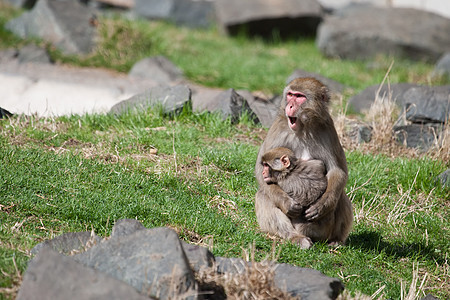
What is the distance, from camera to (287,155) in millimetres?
5168

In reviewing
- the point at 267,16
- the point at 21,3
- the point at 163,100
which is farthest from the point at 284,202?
the point at 21,3

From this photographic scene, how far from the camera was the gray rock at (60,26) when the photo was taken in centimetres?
1200

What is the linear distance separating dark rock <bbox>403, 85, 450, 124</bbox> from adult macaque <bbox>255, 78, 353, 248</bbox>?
330 centimetres

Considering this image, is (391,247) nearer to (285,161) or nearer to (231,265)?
(285,161)

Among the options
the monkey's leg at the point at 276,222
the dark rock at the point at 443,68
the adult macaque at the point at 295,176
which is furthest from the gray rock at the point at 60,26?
the adult macaque at the point at 295,176

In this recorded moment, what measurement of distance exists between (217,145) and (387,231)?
7.32 ft

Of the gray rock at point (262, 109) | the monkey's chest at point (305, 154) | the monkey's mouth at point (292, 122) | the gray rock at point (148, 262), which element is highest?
the monkey's mouth at point (292, 122)

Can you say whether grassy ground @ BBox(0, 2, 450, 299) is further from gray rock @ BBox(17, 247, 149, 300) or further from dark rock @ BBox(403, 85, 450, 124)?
dark rock @ BBox(403, 85, 450, 124)

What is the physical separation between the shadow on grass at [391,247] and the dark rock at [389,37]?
8.09 meters

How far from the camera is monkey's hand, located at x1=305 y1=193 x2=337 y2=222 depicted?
16.9 feet

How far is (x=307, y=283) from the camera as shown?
4.04 meters

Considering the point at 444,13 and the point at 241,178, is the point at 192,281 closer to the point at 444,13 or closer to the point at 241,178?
the point at 241,178

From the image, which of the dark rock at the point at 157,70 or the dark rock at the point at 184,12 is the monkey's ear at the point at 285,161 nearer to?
the dark rock at the point at 157,70

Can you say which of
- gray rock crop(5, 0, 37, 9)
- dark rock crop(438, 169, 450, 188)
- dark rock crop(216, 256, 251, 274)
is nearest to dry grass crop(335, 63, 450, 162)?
dark rock crop(438, 169, 450, 188)
